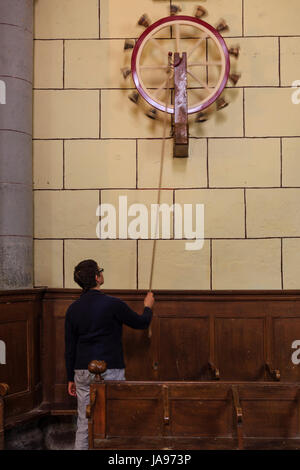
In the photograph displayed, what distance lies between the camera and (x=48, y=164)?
4.55 meters

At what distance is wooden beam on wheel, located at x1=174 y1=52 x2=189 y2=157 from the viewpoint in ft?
13.7

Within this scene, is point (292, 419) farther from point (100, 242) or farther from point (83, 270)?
point (100, 242)

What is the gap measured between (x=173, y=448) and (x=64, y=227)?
2328 mm

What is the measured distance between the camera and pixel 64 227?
178 inches

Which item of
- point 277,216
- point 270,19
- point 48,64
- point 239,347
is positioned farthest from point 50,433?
point 270,19

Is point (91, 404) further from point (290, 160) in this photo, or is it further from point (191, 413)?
point (290, 160)

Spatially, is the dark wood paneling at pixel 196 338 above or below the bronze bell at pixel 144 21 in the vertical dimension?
below

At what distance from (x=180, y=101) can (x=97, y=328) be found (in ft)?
6.56

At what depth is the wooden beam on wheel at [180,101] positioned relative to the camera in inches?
165

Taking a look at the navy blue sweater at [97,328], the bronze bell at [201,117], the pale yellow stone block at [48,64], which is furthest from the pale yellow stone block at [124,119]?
A: the navy blue sweater at [97,328]

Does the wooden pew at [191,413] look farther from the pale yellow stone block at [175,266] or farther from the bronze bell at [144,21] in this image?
the bronze bell at [144,21]

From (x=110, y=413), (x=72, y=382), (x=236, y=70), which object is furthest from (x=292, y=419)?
(x=236, y=70)

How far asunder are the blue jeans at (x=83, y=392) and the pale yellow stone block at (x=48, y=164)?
186 cm

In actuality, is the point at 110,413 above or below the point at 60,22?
below
